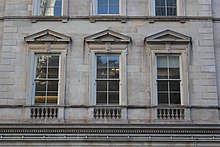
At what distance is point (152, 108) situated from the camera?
17.9 m

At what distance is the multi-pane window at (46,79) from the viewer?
1822cm

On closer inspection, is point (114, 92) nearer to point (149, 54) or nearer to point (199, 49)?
point (149, 54)

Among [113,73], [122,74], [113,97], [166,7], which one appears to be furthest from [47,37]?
[166,7]

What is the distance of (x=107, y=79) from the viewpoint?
18.4 metres

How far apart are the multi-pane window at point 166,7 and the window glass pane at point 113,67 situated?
273 centimetres

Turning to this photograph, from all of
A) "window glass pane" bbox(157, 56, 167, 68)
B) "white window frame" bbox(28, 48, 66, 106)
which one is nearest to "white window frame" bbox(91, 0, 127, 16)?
"white window frame" bbox(28, 48, 66, 106)

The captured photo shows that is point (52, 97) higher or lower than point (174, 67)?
lower

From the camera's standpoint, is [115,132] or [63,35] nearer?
[115,132]

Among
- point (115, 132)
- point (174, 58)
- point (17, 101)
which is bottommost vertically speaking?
point (115, 132)

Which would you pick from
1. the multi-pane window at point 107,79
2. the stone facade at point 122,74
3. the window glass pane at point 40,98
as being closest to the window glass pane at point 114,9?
the stone facade at point 122,74

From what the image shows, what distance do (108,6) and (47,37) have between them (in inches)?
117

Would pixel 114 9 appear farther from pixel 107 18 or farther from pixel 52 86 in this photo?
pixel 52 86

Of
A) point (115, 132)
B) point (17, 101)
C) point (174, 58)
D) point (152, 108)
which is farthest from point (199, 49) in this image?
point (17, 101)

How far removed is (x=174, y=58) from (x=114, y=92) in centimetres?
281
